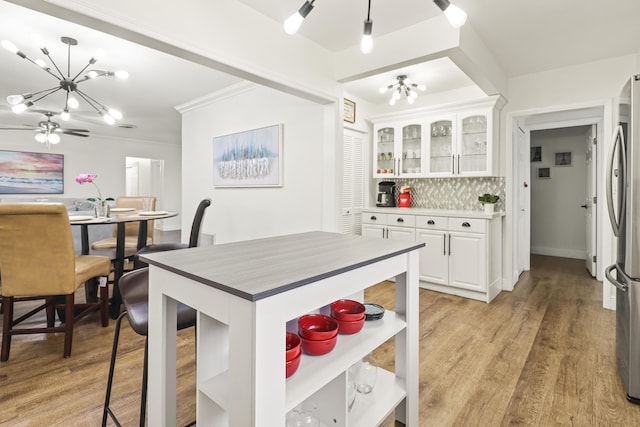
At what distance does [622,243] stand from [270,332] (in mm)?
2143

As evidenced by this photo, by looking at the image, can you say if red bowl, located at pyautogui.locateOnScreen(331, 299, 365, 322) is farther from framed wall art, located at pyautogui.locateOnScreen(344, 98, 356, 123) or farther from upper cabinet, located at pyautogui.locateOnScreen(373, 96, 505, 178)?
framed wall art, located at pyautogui.locateOnScreen(344, 98, 356, 123)

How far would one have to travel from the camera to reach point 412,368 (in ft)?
4.97

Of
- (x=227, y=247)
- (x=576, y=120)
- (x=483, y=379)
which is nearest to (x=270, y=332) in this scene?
(x=227, y=247)

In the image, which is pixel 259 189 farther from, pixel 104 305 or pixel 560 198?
pixel 560 198

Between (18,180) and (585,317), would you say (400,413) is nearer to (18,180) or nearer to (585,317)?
(585,317)

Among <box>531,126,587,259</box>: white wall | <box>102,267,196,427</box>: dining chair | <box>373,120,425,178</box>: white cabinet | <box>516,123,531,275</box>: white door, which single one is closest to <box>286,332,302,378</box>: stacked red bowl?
<box>102,267,196,427</box>: dining chair

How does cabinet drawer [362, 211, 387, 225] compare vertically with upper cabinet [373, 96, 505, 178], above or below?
→ below

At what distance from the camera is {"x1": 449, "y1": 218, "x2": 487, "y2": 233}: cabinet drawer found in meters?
3.44

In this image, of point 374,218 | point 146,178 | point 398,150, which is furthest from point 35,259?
point 146,178

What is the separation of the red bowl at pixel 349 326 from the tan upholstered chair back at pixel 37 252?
1.95m

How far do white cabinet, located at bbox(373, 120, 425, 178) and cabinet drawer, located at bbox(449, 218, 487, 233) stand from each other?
860 millimetres

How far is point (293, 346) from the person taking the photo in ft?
3.77

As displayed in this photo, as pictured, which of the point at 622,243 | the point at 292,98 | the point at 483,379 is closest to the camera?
the point at 622,243

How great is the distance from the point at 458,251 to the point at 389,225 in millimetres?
841
